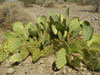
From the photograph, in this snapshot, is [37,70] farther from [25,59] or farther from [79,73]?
[79,73]

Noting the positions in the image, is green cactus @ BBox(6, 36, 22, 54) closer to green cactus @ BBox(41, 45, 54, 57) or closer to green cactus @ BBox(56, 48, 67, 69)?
green cactus @ BBox(41, 45, 54, 57)

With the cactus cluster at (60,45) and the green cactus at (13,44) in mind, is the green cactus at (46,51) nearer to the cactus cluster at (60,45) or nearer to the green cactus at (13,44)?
the cactus cluster at (60,45)

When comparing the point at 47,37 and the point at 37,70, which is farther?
the point at 47,37

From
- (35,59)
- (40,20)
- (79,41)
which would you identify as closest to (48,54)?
(35,59)

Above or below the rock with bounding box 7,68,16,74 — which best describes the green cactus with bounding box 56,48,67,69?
above

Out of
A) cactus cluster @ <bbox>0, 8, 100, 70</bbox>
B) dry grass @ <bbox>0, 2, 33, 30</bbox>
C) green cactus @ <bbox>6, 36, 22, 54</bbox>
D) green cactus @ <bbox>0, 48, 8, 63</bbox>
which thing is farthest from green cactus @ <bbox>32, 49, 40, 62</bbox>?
dry grass @ <bbox>0, 2, 33, 30</bbox>

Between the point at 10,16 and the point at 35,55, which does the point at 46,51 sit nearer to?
the point at 35,55

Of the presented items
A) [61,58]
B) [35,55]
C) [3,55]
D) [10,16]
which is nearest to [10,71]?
[3,55]

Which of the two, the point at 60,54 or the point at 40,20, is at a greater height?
the point at 40,20
